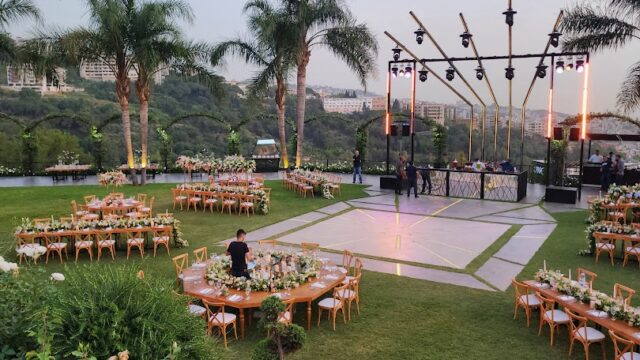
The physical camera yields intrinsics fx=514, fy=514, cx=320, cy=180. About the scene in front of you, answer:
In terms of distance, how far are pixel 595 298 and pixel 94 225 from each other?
10815mm

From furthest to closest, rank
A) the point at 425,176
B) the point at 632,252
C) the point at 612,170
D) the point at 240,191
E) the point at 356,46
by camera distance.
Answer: the point at 356,46 < the point at 612,170 < the point at 425,176 < the point at 240,191 < the point at 632,252

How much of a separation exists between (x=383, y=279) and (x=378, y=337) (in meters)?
2.84

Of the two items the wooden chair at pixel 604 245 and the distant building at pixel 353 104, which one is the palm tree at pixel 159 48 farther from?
the wooden chair at pixel 604 245

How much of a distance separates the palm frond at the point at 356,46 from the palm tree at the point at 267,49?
7.32 feet

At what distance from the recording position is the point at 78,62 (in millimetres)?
21812

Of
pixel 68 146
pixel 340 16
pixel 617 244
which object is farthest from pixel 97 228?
pixel 68 146

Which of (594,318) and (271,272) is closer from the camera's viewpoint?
(594,318)

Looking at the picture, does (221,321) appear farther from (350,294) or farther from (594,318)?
(594,318)

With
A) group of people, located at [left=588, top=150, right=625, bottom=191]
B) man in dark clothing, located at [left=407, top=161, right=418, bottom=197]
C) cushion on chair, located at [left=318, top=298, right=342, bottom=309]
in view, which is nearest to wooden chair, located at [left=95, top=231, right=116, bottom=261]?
cushion on chair, located at [left=318, top=298, right=342, bottom=309]

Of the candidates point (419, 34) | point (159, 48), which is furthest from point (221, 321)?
point (159, 48)

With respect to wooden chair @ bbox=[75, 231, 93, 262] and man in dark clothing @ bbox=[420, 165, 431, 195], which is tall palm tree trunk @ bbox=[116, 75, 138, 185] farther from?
man in dark clothing @ bbox=[420, 165, 431, 195]

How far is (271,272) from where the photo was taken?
8.84 meters

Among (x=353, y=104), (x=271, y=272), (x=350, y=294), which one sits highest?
(x=353, y=104)

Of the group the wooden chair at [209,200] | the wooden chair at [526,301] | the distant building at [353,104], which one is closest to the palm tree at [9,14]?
the wooden chair at [209,200]
